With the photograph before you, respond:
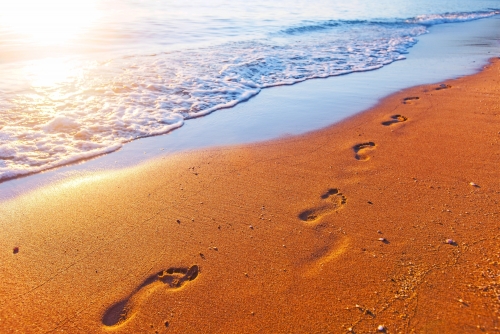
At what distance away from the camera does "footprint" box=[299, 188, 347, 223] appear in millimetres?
2818

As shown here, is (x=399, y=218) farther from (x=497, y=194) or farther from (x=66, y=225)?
(x=66, y=225)

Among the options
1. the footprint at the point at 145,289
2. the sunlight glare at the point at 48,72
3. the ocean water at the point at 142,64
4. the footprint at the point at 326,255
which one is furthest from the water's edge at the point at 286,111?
the sunlight glare at the point at 48,72

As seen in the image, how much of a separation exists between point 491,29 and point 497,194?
14300 millimetres

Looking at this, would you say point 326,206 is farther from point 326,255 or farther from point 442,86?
point 442,86

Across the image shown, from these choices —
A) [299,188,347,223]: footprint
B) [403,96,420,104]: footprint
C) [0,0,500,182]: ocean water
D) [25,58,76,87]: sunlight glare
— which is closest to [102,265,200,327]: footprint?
[299,188,347,223]: footprint

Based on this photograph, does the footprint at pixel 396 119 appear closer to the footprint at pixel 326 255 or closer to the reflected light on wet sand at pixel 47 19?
the footprint at pixel 326 255

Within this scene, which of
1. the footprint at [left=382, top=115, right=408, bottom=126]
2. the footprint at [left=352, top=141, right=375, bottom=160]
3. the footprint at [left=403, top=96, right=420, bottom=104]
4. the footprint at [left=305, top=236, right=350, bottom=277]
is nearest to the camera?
the footprint at [left=305, top=236, right=350, bottom=277]

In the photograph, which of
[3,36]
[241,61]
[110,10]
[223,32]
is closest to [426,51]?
[241,61]

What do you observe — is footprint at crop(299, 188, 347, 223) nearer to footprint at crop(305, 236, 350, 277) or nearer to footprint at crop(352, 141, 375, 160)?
footprint at crop(305, 236, 350, 277)

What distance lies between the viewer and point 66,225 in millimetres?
2793

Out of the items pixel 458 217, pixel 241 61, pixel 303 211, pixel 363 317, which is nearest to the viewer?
pixel 363 317

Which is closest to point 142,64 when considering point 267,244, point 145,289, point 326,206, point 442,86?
point 442,86

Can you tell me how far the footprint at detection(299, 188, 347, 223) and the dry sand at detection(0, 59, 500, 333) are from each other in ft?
0.05

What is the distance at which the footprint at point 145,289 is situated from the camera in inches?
80.7
